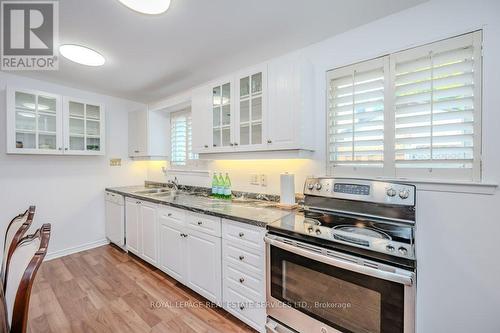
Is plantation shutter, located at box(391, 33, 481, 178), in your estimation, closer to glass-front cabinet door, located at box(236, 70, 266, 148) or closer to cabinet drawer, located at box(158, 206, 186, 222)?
glass-front cabinet door, located at box(236, 70, 266, 148)

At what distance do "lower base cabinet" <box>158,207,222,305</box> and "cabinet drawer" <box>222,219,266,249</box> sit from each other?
133 mm

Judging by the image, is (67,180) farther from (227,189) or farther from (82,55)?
(227,189)

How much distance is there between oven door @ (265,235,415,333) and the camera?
0.96 meters

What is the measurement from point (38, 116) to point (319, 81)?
10.2ft

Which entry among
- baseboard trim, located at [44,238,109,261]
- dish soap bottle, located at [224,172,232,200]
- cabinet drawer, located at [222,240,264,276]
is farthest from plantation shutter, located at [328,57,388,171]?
baseboard trim, located at [44,238,109,261]

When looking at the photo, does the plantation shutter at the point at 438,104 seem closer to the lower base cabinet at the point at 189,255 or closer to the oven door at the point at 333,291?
the oven door at the point at 333,291

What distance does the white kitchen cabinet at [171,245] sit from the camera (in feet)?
6.79

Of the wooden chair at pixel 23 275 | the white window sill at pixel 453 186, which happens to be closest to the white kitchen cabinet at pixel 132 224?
the wooden chair at pixel 23 275

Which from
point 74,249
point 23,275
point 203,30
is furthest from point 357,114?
point 74,249

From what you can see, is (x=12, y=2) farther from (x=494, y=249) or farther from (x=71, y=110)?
(x=494, y=249)

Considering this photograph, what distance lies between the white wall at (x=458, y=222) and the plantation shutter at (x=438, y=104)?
54mm

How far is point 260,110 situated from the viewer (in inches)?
75.4

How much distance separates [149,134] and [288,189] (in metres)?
2.25

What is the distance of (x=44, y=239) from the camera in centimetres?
93
